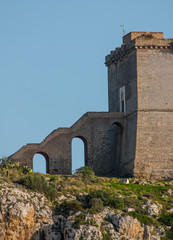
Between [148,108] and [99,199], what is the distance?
13.8 meters

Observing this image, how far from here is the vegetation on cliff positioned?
59.6 metres

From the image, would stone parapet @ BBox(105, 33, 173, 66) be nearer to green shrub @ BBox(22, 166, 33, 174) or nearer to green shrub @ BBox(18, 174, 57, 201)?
green shrub @ BBox(22, 166, 33, 174)

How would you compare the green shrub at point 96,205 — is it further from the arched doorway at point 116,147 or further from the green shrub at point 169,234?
the arched doorway at point 116,147

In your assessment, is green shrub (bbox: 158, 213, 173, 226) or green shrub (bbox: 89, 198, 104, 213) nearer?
green shrub (bbox: 89, 198, 104, 213)

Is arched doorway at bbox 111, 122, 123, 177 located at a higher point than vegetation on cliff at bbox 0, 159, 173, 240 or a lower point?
higher

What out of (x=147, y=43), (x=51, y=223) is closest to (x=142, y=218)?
(x=51, y=223)

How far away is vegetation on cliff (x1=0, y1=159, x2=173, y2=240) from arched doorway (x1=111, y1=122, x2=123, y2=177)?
562 centimetres

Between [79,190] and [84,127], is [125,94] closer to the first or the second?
[84,127]

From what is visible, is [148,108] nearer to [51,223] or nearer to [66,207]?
[66,207]

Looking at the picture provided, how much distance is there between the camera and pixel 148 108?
239 ft

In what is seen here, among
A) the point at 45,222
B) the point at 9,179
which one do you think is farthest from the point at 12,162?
the point at 45,222

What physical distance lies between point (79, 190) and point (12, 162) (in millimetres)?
9346

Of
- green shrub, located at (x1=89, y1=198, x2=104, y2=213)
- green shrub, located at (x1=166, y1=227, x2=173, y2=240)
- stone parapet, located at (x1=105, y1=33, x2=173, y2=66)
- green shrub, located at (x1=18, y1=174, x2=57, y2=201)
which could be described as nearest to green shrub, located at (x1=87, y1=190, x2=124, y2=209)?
green shrub, located at (x1=89, y1=198, x2=104, y2=213)

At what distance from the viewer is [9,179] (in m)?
62.5
